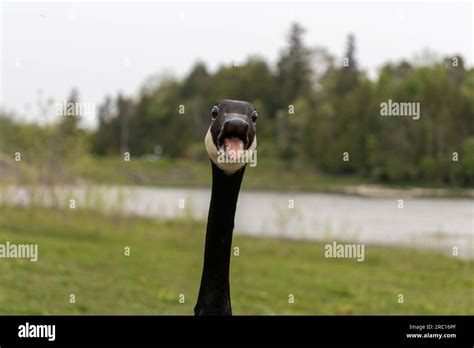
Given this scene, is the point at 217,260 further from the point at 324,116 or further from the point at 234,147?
the point at 324,116

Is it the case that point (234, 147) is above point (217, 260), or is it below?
above

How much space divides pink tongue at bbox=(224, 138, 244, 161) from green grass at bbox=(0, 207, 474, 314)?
241 inches

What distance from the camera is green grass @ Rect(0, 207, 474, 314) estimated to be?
34.2 feet

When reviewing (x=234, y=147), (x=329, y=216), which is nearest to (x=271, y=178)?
Result: (x=329, y=216)

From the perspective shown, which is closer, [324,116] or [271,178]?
Result: [271,178]

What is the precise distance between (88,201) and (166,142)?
162 feet

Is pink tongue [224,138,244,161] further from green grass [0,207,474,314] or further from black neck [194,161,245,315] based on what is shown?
green grass [0,207,474,314]

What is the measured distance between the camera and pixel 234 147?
3.49m

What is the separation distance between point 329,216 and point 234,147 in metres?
24.5

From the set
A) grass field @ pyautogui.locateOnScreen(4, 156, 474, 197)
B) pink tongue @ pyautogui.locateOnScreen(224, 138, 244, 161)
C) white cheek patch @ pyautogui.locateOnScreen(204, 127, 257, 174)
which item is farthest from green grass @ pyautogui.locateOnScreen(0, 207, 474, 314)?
grass field @ pyautogui.locateOnScreen(4, 156, 474, 197)

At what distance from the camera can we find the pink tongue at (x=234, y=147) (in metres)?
3.48

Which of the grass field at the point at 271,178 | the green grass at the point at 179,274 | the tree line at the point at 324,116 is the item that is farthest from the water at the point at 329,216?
the tree line at the point at 324,116

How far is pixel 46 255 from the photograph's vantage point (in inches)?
522
